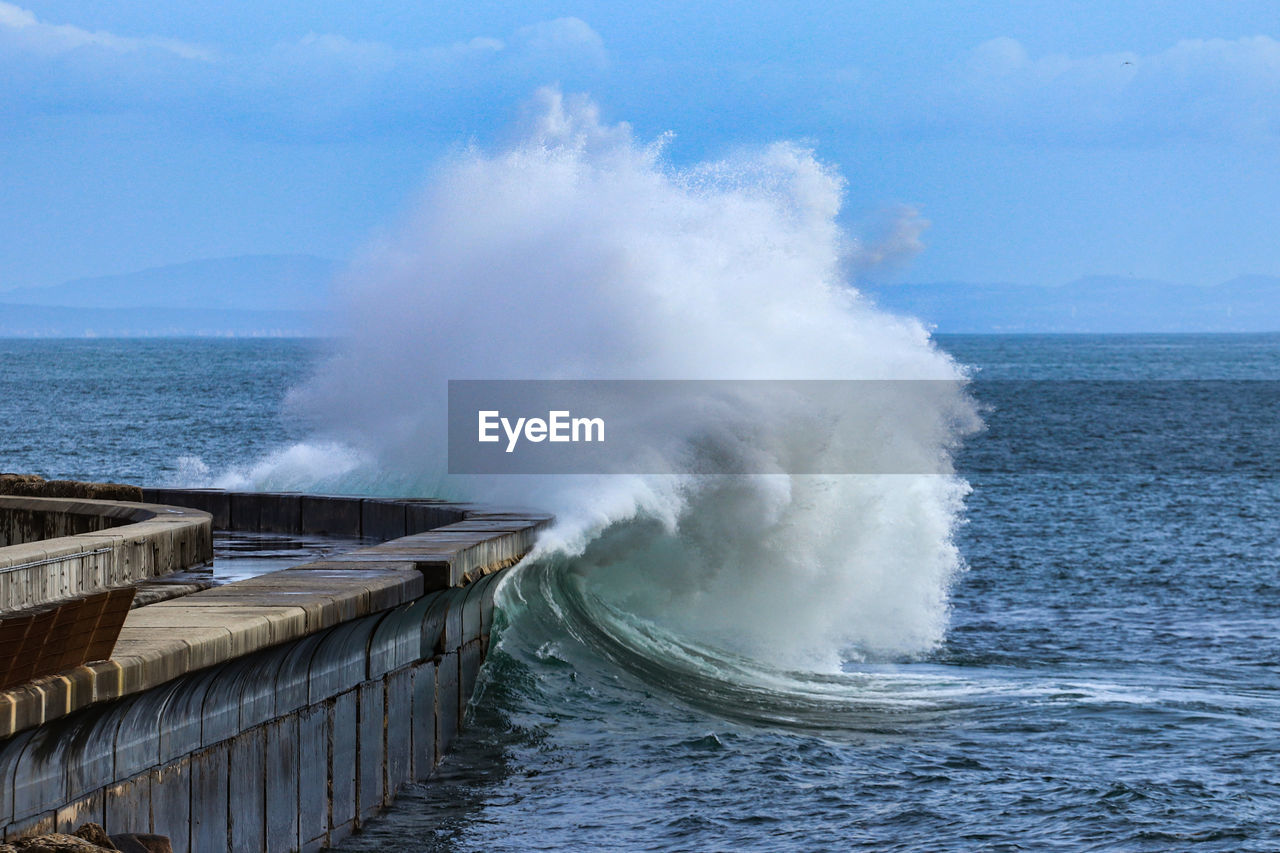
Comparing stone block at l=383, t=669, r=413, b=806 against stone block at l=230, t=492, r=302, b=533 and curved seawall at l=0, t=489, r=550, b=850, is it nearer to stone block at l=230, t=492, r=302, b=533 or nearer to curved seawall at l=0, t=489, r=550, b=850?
curved seawall at l=0, t=489, r=550, b=850

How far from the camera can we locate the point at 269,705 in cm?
661

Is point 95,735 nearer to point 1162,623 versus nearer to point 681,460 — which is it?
point 681,460

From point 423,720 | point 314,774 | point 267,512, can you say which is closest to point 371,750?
point 314,774

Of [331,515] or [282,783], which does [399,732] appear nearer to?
[282,783]

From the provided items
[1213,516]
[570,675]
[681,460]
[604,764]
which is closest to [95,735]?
[604,764]

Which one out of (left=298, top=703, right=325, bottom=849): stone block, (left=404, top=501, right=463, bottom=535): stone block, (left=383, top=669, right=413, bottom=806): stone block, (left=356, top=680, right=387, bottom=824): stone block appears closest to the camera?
(left=298, top=703, right=325, bottom=849): stone block

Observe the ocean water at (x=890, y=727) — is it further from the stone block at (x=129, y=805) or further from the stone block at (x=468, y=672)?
the stone block at (x=129, y=805)

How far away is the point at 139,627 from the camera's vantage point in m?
5.96

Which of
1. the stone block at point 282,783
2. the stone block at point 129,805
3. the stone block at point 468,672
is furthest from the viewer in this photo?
the stone block at point 468,672

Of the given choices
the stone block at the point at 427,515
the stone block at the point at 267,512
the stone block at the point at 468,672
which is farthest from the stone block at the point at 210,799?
the stone block at the point at 267,512

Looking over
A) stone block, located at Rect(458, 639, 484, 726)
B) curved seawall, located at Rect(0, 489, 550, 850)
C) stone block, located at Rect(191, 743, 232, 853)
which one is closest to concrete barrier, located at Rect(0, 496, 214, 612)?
curved seawall, located at Rect(0, 489, 550, 850)

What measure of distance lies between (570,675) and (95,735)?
6.27m

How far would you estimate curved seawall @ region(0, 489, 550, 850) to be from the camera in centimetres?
505

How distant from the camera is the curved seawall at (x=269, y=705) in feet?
16.6
